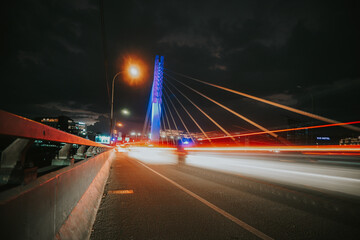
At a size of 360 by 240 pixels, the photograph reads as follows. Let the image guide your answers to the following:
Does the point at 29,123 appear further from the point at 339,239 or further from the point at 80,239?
the point at 339,239

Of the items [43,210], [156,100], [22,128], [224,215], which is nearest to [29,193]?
[43,210]

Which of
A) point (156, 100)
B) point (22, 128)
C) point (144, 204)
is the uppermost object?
point (156, 100)

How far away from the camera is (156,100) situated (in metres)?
49.4

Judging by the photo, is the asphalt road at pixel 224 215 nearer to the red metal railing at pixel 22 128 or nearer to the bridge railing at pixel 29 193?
the bridge railing at pixel 29 193

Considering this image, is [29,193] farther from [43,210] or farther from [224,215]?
[224,215]

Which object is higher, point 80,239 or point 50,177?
point 50,177

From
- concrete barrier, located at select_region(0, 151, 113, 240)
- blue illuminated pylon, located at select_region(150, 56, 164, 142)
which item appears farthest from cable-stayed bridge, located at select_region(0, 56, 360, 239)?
blue illuminated pylon, located at select_region(150, 56, 164, 142)

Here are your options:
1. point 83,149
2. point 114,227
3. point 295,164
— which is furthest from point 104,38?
point 295,164

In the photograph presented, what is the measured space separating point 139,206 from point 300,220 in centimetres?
344

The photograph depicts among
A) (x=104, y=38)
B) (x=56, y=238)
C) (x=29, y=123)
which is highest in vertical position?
(x=104, y=38)

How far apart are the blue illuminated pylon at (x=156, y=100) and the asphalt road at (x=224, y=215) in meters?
41.9

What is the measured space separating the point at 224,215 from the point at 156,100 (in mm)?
46198

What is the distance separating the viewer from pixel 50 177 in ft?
5.89

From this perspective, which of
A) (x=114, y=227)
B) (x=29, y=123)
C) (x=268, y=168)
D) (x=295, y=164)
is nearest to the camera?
(x=29, y=123)
